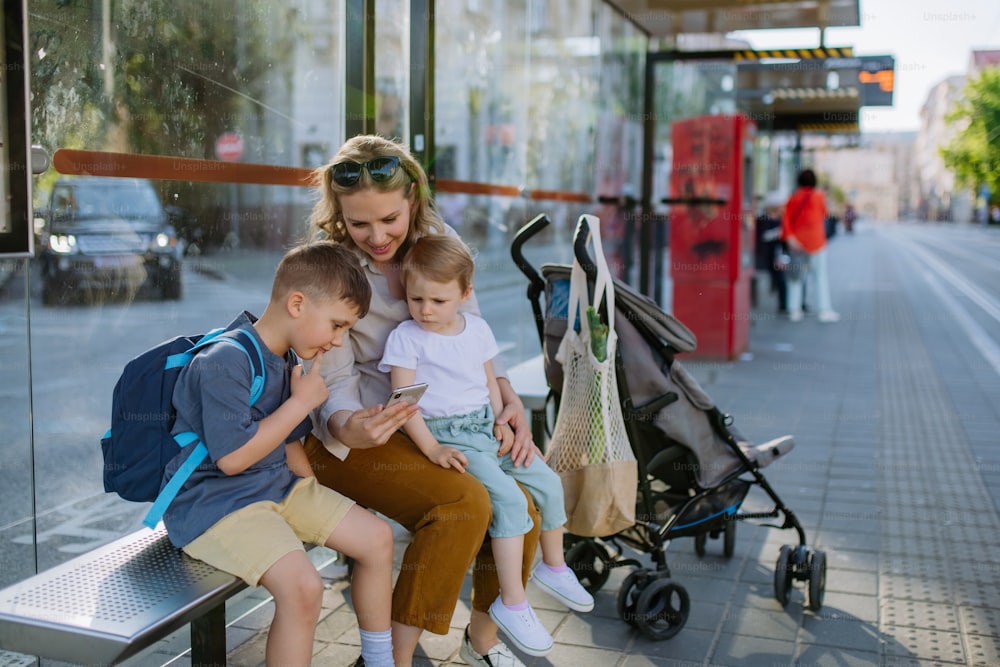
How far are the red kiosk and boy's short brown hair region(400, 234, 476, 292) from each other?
7.05 m

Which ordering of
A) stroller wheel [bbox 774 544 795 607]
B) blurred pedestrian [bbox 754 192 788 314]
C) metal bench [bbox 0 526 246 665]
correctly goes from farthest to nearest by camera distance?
blurred pedestrian [bbox 754 192 788 314] < stroller wheel [bbox 774 544 795 607] < metal bench [bbox 0 526 246 665]

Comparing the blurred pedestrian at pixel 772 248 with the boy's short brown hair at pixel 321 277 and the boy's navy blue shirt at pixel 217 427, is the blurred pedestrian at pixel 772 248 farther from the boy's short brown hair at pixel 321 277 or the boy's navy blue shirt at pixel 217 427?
the boy's navy blue shirt at pixel 217 427

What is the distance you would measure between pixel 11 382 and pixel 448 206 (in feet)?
11.1

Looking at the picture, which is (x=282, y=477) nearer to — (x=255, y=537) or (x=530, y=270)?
(x=255, y=537)

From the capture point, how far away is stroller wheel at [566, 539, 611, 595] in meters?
3.88

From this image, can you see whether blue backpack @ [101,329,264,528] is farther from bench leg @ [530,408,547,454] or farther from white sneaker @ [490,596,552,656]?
bench leg @ [530,408,547,454]

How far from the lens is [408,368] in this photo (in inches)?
119

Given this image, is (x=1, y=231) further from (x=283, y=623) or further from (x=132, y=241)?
(x=283, y=623)

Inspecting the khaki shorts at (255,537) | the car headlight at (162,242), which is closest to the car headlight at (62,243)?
the car headlight at (162,242)

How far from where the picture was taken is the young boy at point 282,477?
2.43m

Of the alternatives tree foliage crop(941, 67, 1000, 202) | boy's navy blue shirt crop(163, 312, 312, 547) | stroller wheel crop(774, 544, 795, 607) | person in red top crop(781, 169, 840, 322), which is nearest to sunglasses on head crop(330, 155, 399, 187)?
boy's navy blue shirt crop(163, 312, 312, 547)

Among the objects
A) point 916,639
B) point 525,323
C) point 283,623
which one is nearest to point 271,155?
point 283,623

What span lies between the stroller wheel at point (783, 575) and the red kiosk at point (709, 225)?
20.7 feet

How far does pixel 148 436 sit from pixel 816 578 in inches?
99.1
